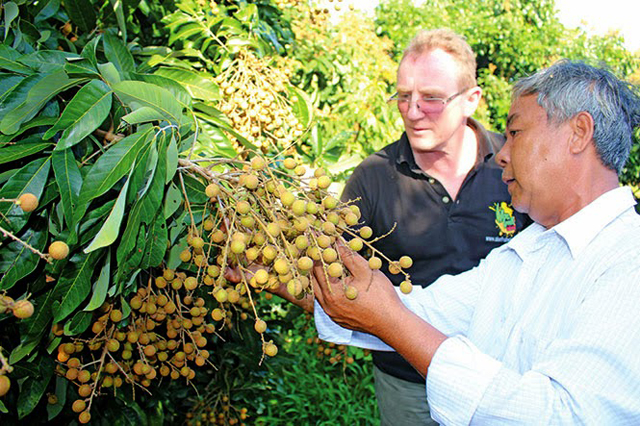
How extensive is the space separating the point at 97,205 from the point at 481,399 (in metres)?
0.96

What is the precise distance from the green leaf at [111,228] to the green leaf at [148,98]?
0.78ft

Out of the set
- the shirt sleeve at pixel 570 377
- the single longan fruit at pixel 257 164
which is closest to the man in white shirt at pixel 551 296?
the shirt sleeve at pixel 570 377

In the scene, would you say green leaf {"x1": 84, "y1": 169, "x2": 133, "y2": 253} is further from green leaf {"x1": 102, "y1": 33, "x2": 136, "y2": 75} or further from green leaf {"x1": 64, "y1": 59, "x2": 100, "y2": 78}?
green leaf {"x1": 102, "y1": 33, "x2": 136, "y2": 75}

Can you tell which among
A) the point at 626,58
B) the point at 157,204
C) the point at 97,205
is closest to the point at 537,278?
the point at 157,204

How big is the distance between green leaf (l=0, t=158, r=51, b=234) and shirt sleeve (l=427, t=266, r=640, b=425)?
0.96 m

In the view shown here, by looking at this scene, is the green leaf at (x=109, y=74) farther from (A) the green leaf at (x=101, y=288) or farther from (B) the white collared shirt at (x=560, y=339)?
(B) the white collared shirt at (x=560, y=339)

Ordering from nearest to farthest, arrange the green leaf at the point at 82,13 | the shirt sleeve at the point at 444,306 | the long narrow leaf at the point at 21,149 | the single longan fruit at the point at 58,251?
the single longan fruit at the point at 58,251, the long narrow leaf at the point at 21,149, the green leaf at the point at 82,13, the shirt sleeve at the point at 444,306

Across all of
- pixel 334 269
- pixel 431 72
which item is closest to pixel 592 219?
pixel 334 269

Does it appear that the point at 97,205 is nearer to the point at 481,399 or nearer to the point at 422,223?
the point at 481,399

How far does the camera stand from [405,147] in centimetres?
274

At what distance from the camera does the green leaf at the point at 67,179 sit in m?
1.09

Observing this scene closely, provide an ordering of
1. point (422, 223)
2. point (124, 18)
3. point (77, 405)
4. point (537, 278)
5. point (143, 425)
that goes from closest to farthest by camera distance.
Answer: point (77, 405) → point (537, 278) → point (124, 18) → point (143, 425) → point (422, 223)

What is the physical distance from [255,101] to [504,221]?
1.27 m

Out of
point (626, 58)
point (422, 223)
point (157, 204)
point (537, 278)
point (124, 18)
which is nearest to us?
point (157, 204)
